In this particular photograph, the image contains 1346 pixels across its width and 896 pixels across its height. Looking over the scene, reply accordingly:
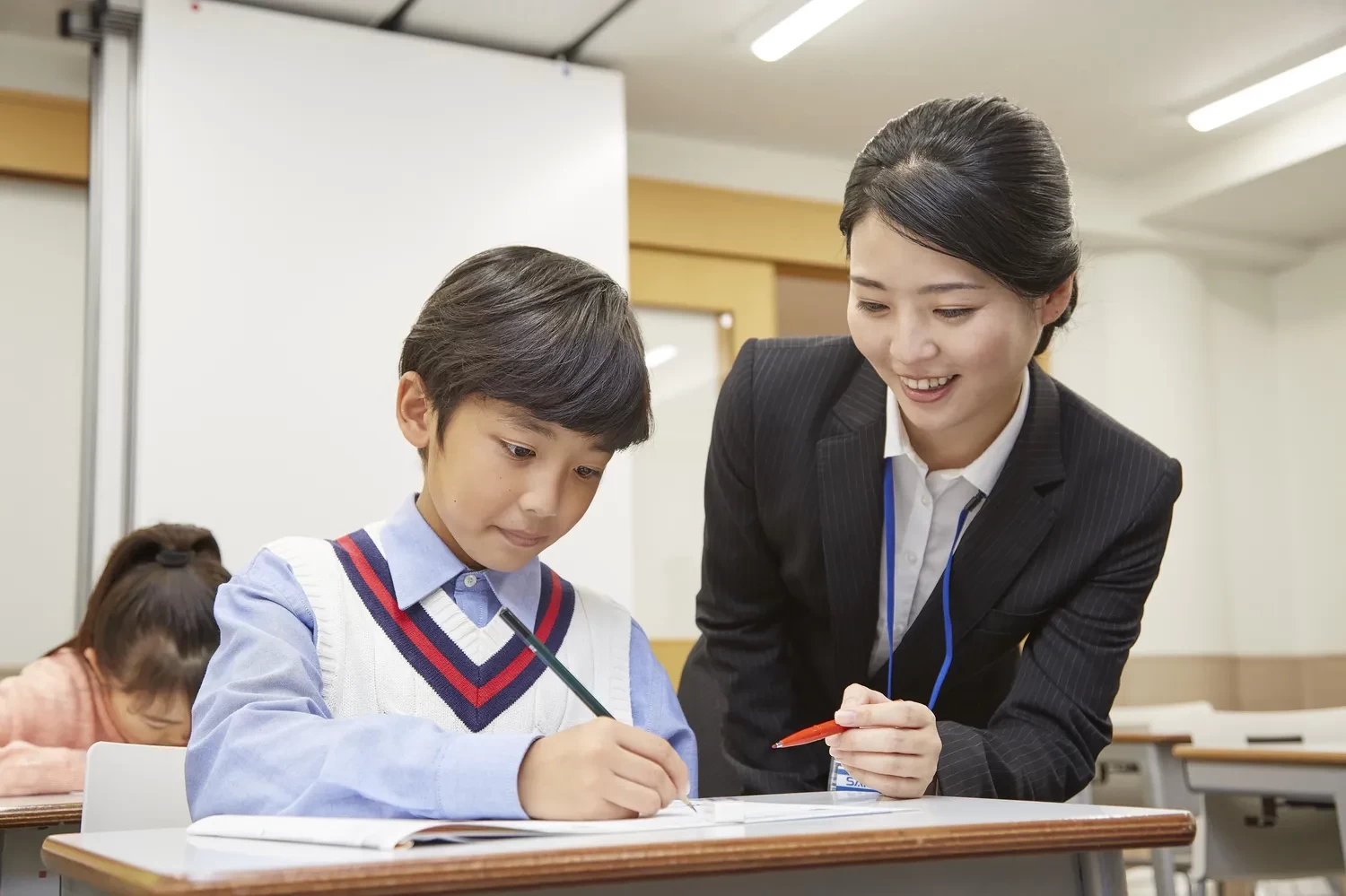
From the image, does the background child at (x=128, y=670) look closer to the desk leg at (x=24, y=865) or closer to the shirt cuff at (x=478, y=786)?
the desk leg at (x=24, y=865)

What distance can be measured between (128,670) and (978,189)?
1716 millimetres

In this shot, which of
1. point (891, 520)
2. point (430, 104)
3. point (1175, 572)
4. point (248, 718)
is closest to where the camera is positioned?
point (248, 718)

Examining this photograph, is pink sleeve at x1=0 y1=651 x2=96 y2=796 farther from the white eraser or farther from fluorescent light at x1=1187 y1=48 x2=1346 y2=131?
fluorescent light at x1=1187 y1=48 x2=1346 y2=131

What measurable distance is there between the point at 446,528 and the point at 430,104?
2811 mm

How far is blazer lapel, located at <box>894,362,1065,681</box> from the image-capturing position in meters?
1.47

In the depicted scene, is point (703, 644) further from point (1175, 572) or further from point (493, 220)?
point (1175, 572)

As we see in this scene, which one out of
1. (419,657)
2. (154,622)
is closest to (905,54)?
(154,622)

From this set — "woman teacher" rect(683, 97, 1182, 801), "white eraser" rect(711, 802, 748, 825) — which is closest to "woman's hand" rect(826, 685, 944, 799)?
"woman teacher" rect(683, 97, 1182, 801)

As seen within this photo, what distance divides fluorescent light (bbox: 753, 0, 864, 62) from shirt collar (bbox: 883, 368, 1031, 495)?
2487 mm

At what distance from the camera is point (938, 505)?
1565 mm

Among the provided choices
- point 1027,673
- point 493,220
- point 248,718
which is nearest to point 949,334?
point 1027,673

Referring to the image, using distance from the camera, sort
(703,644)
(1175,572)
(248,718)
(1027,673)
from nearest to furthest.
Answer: (248,718) → (1027,673) → (703,644) → (1175,572)

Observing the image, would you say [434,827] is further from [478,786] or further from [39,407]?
[39,407]

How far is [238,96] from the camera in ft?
11.6
